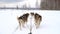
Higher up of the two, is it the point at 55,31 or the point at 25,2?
the point at 25,2

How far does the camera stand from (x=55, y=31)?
3.23 ft

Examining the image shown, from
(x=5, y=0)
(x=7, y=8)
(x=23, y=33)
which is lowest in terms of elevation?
(x=23, y=33)

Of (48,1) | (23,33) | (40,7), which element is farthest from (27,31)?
(48,1)

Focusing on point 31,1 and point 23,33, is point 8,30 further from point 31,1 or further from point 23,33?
point 31,1

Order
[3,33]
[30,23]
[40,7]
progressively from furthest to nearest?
[40,7] < [30,23] < [3,33]

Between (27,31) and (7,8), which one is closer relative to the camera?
(27,31)

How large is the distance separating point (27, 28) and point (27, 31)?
0.07 meters

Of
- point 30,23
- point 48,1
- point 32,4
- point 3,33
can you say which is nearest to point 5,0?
point 32,4

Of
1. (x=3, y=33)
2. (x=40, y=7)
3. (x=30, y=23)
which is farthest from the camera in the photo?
(x=40, y=7)

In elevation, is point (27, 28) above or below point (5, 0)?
below

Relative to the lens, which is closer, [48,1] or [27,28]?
[27,28]

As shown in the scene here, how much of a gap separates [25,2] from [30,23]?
32.1 inches

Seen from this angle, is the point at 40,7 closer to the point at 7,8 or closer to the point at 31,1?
the point at 31,1

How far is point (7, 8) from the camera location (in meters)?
1.80
